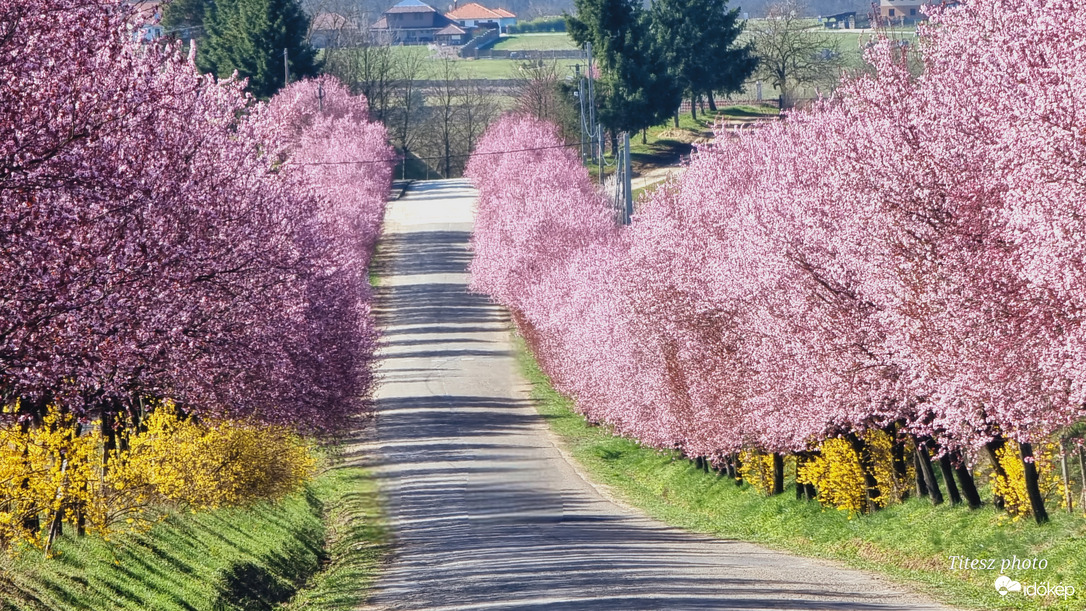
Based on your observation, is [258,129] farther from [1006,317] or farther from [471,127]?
[471,127]

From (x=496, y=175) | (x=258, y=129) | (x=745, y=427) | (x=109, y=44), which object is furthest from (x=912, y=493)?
(x=496, y=175)

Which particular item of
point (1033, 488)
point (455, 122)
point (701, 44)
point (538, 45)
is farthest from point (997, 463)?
point (538, 45)

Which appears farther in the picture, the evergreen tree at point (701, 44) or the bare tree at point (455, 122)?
the bare tree at point (455, 122)

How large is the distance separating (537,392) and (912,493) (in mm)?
Result: 30663

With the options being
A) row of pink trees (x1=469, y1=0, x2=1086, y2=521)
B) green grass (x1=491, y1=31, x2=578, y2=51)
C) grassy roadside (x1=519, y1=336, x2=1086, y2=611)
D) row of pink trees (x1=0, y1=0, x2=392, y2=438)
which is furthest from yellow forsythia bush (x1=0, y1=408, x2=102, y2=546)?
green grass (x1=491, y1=31, x2=578, y2=51)

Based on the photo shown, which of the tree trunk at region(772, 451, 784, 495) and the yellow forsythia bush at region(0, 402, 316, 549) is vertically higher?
the yellow forsythia bush at region(0, 402, 316, 549)

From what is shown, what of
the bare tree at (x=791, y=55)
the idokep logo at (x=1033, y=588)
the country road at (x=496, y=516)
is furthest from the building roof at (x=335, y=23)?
the idokep logo at (x=1033, y=588)

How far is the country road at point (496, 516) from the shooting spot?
20.1m

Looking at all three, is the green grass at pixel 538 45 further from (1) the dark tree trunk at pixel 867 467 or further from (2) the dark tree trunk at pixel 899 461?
(1) the dark tree trunk at pixel 867 467

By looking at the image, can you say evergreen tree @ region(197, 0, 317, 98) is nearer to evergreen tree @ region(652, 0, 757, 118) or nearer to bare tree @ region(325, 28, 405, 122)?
bare tree @ region(325, 28, 405, 122)

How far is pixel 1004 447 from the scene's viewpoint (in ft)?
76.1

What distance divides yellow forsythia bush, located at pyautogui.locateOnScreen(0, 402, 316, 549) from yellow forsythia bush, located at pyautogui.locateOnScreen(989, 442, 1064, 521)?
41.7ft

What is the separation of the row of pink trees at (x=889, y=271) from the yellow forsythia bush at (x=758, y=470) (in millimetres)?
1757

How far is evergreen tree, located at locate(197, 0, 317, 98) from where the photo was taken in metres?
90.0
